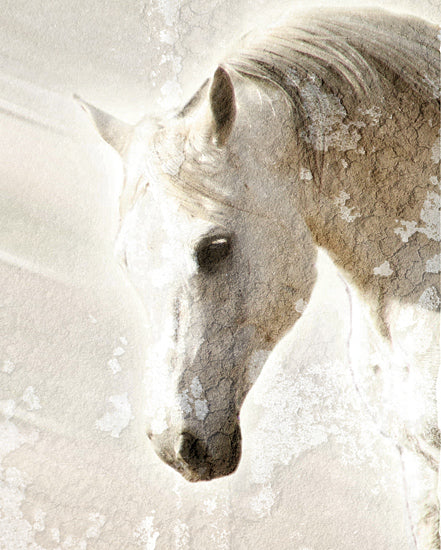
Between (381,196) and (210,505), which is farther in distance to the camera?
(210,505)

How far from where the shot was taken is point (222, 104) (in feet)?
3.09

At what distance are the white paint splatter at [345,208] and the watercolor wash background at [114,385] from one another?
337 mm

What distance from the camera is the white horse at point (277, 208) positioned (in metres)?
1.00

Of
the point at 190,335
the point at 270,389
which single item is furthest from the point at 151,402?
the point at 270,389

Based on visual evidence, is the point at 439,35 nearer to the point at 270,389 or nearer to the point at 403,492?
the point at 270,389

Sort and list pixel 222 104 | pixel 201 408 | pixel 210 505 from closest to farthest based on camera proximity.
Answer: pixel 222 104 < pixel 201 408 < pixel 210 505

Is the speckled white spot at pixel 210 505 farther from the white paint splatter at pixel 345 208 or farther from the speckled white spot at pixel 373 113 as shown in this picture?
the speckled white spot at pixel 373 113

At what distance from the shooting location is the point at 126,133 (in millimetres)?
1117

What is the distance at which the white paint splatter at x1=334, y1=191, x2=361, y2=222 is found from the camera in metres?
1.09

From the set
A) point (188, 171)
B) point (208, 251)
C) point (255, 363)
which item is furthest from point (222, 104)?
point (255, 363)

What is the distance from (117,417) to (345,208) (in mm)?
728

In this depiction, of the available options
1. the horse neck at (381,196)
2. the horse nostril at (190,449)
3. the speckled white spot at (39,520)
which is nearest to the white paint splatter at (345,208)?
the horse neck at (381,196)

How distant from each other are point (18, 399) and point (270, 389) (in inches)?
23.4

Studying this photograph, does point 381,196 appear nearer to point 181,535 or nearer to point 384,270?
point 384,270
